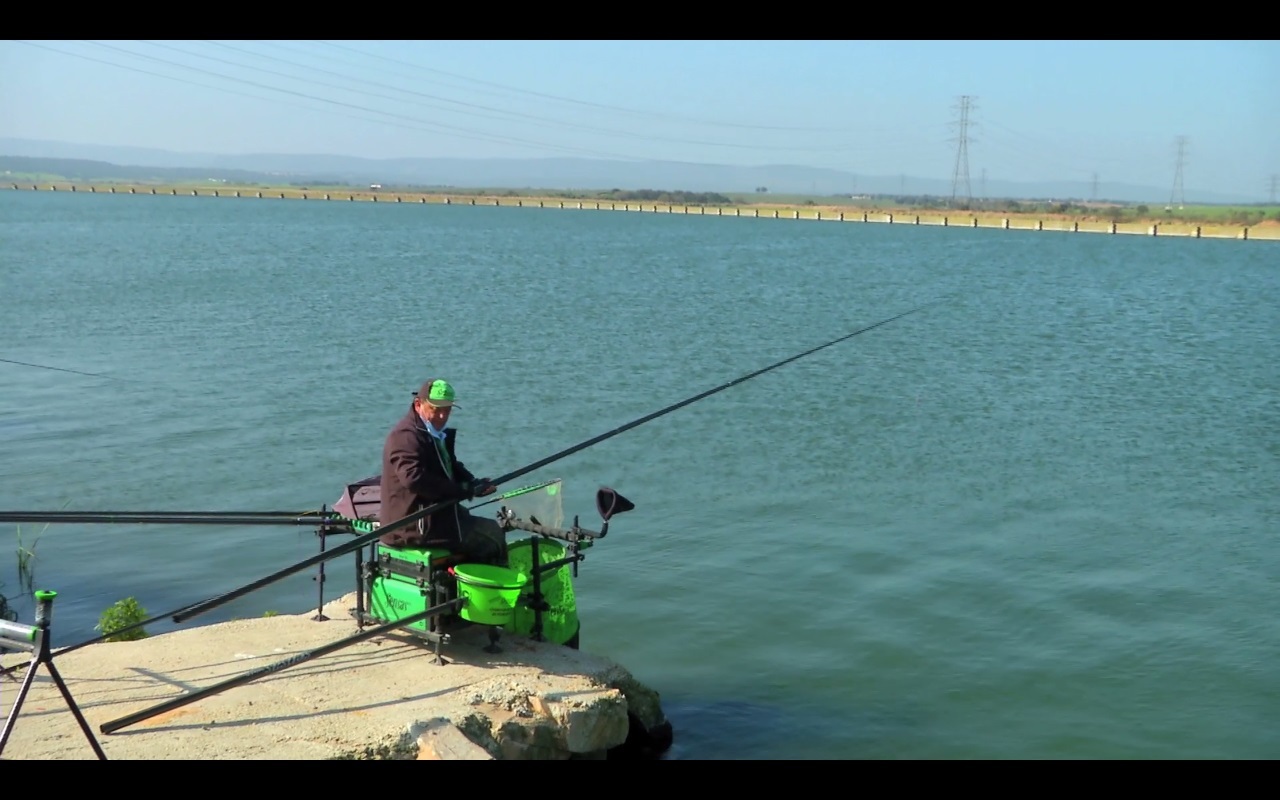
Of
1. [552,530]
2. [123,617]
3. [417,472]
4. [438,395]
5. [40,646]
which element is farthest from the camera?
[123,617]

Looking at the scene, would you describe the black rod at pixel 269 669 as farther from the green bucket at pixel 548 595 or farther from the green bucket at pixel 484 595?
the green bucket at pixel 548 595

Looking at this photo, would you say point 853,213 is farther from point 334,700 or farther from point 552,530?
point 334,700

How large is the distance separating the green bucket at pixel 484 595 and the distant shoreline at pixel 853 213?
97.4m

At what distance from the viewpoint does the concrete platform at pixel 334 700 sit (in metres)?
6.34

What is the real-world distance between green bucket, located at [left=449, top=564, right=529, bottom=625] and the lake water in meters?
1.84

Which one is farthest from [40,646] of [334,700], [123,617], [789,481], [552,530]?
[789,481]

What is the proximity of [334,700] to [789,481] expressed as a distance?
30.8ft

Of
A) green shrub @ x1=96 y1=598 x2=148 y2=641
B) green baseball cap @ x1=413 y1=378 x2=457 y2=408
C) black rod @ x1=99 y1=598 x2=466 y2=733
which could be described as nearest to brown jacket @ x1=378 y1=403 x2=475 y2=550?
green baseball cap @ x1=413 y1=378 x2=457 y2=408

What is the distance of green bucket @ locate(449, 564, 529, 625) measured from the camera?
742 centimetres

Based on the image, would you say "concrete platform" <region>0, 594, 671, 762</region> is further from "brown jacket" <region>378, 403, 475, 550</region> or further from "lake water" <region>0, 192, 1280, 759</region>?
"lake water" <region>0, 192, 1280, 759</region>

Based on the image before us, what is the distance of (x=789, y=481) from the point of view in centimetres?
1566
